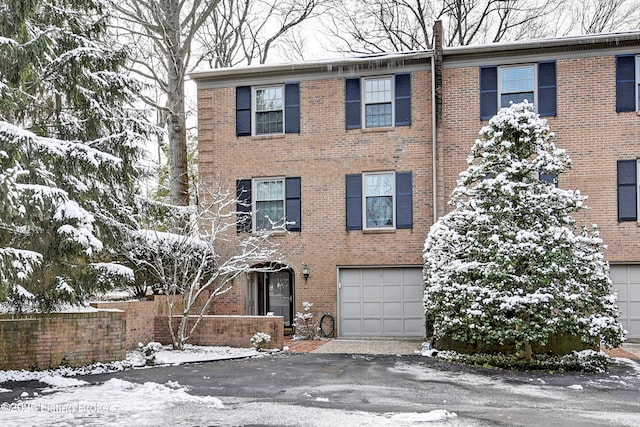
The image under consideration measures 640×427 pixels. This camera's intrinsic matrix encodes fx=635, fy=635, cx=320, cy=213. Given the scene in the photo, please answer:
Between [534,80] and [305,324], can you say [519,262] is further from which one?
[305,324]

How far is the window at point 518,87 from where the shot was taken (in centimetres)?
1688

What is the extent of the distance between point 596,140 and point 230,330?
10551 mm

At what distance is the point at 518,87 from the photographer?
17.0m

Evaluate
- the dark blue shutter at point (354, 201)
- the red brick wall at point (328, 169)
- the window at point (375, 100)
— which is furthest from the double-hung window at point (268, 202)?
the window at point (375, 100)

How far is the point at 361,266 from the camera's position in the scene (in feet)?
57.9

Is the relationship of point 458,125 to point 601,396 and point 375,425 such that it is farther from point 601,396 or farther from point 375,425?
point 375,425

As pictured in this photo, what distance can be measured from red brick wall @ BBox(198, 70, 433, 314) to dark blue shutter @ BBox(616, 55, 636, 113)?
4885 mm

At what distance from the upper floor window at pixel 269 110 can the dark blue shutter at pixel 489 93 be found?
5.63 meters

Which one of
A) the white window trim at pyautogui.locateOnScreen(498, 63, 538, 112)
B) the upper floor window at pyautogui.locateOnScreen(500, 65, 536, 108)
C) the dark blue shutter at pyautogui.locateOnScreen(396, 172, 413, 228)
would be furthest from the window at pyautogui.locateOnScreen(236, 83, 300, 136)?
the upper floor window at pyautogui.locateOnScreen(500, 65, 536, 108)

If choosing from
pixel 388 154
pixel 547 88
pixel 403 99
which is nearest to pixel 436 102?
pixel 403 99

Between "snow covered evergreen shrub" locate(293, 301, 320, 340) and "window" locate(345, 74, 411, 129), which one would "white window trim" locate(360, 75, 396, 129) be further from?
"snow covered evergreen shrub" locate(293, 301, 320, 340)

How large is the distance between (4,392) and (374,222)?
10.6 m

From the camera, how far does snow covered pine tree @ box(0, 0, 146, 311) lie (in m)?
9.36

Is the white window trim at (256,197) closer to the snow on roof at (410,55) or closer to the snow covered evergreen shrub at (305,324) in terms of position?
the snow covered evergreen shrub at (305,324)
